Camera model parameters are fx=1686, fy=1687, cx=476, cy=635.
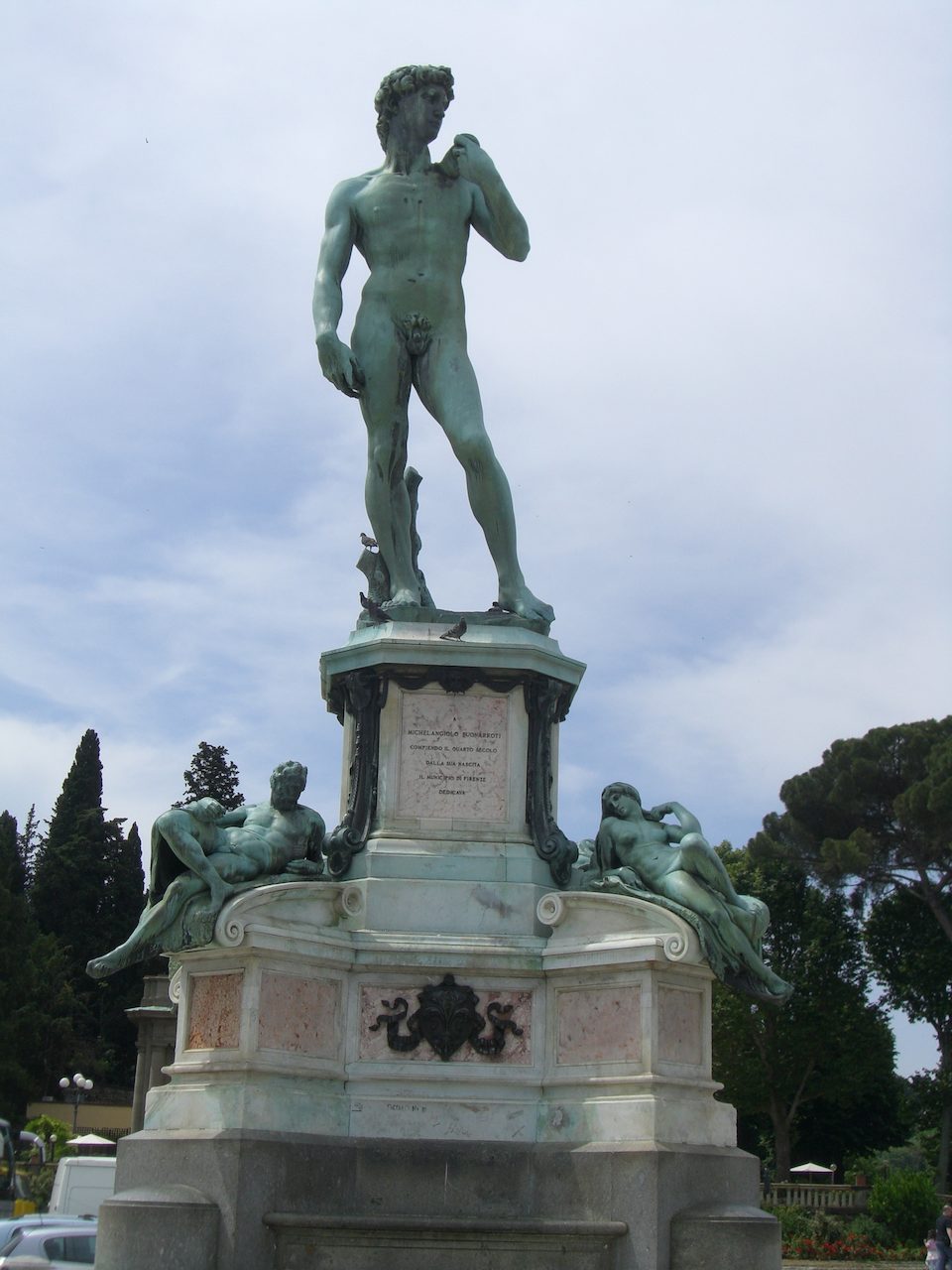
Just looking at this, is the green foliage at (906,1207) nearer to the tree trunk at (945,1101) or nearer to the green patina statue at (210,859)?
the tree trunk at (945,1101)

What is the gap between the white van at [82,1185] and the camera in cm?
2598

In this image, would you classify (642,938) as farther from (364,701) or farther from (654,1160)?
(364,701)

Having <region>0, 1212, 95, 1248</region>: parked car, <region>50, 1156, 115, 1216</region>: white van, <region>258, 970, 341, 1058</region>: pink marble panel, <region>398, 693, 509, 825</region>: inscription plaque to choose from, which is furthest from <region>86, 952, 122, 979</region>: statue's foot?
<region>50, 1156, 115, 1216</region>: white van

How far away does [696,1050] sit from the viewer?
10766mm

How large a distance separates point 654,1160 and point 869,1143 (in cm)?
4996

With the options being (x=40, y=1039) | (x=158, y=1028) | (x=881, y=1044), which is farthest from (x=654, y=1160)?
(x=40, y=1039)

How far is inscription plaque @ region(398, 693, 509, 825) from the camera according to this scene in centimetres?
1149

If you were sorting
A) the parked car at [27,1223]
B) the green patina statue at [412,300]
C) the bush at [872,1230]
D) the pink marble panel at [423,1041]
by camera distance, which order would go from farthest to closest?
the bush at [872,1230] → the parked car at [27,1223] → the green patina statue at [412,300] → the pink marble panel at [423,1041]

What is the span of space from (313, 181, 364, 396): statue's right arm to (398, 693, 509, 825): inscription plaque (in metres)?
2.55

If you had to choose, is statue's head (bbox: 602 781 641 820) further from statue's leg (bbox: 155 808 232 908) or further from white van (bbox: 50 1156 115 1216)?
white van (bbox: 50 1156 115 1216)

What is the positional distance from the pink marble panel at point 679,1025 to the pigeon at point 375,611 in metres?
3.38

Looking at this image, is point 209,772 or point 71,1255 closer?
point 71,1255

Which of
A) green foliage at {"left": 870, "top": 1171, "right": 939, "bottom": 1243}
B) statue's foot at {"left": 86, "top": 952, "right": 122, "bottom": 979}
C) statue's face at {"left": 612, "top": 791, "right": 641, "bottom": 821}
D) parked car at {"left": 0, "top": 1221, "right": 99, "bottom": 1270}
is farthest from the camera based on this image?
green foliage at {"left": 870, "top": 1171, "right": 939, "bottom": 1243}

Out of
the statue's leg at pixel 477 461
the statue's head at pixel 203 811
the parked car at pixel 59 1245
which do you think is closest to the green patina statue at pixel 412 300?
the statue's leg at pixel 477 461
